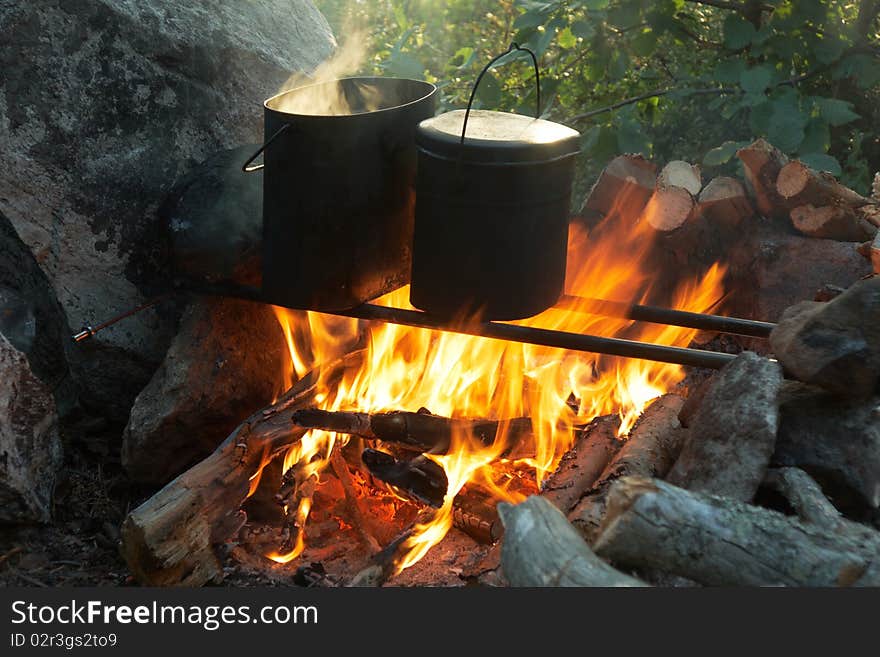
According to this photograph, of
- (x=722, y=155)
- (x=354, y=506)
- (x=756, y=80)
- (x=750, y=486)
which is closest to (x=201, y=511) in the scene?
(x=354, y=506)

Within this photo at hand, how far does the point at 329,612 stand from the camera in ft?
7.59

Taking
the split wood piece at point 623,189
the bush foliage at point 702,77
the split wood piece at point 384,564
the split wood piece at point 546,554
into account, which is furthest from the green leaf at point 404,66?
the split wood piece at point 546,554

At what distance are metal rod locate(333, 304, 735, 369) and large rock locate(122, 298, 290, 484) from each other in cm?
47

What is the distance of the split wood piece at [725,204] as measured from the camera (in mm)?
3805

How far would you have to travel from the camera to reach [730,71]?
14.9 feet

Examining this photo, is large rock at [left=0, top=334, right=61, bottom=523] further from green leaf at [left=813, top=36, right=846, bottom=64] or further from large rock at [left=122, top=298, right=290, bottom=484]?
green leaf at [left=813, top=36, right=846, bottom=64]

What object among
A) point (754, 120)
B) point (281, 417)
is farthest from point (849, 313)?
point (754, 120)

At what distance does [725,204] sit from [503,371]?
1.13m

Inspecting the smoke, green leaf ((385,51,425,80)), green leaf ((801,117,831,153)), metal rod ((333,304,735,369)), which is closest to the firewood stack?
metal rod ((333,304,735,369))

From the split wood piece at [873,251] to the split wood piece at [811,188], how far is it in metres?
0.22

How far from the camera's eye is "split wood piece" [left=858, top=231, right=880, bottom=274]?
339 cm

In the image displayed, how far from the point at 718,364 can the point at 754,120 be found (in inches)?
69.9

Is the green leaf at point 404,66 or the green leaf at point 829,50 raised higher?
the green leaf at point 829,50

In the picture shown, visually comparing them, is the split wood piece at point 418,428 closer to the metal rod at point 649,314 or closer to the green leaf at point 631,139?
the metal rod at point 649,314
